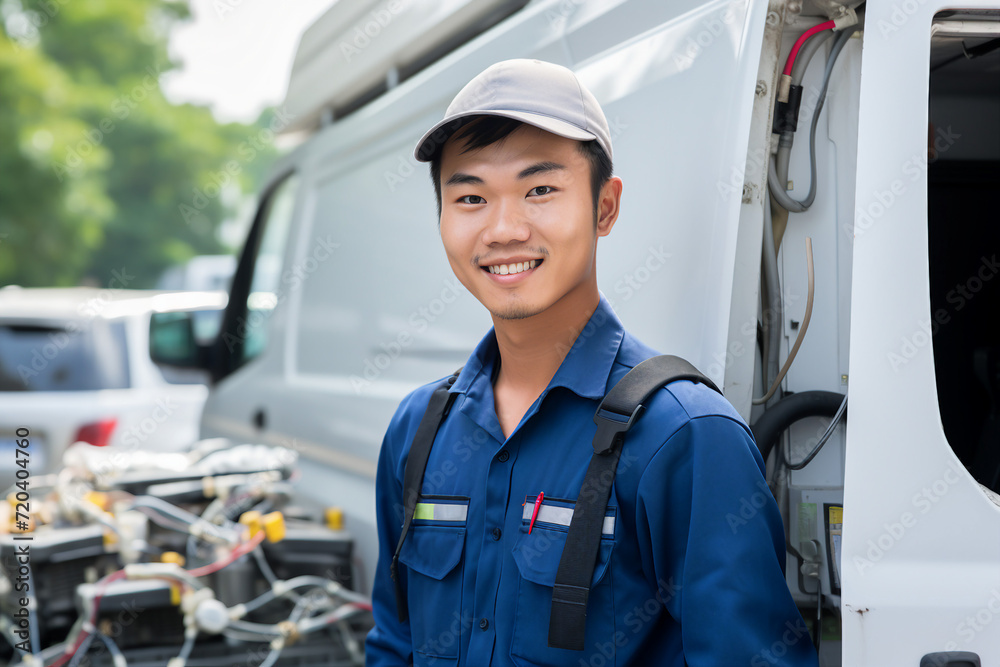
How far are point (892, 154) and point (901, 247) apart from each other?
6.0 inches

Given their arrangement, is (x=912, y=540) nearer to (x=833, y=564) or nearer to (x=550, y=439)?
(x=833, y=564)

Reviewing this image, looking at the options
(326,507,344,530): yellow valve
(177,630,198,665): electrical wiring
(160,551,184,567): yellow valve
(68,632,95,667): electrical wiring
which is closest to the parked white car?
(160,551,184,567): yellow valve

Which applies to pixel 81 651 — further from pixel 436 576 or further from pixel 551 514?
pixel 551 514

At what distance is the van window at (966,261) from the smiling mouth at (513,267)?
1.29 m

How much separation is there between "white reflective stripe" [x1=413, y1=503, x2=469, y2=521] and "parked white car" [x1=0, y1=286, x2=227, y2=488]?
415cm

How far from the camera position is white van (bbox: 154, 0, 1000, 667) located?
49.1 inches

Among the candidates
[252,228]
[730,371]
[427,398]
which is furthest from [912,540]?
[252,228]

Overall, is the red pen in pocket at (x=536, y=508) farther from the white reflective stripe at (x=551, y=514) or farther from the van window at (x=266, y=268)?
the van window at (x=266, y=268)

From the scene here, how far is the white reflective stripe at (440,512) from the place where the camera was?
1.42 metres

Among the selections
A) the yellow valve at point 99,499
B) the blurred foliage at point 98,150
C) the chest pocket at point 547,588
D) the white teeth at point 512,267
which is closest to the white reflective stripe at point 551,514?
the chest pocket at point 547,588

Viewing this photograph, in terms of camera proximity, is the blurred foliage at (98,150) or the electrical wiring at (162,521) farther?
the blurred foliage at (98,150)

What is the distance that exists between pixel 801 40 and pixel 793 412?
680 mm

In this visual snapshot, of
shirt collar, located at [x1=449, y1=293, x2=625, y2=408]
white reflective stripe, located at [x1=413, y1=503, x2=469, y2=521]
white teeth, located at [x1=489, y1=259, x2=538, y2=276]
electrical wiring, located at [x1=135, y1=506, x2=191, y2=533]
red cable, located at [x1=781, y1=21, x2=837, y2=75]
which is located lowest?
electrical wiring, located at [x1=135, y1=506, x2=191, y2=533]

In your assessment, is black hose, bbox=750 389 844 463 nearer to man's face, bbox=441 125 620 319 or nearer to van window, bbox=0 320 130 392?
man's face, bbox=441 125 620 319
